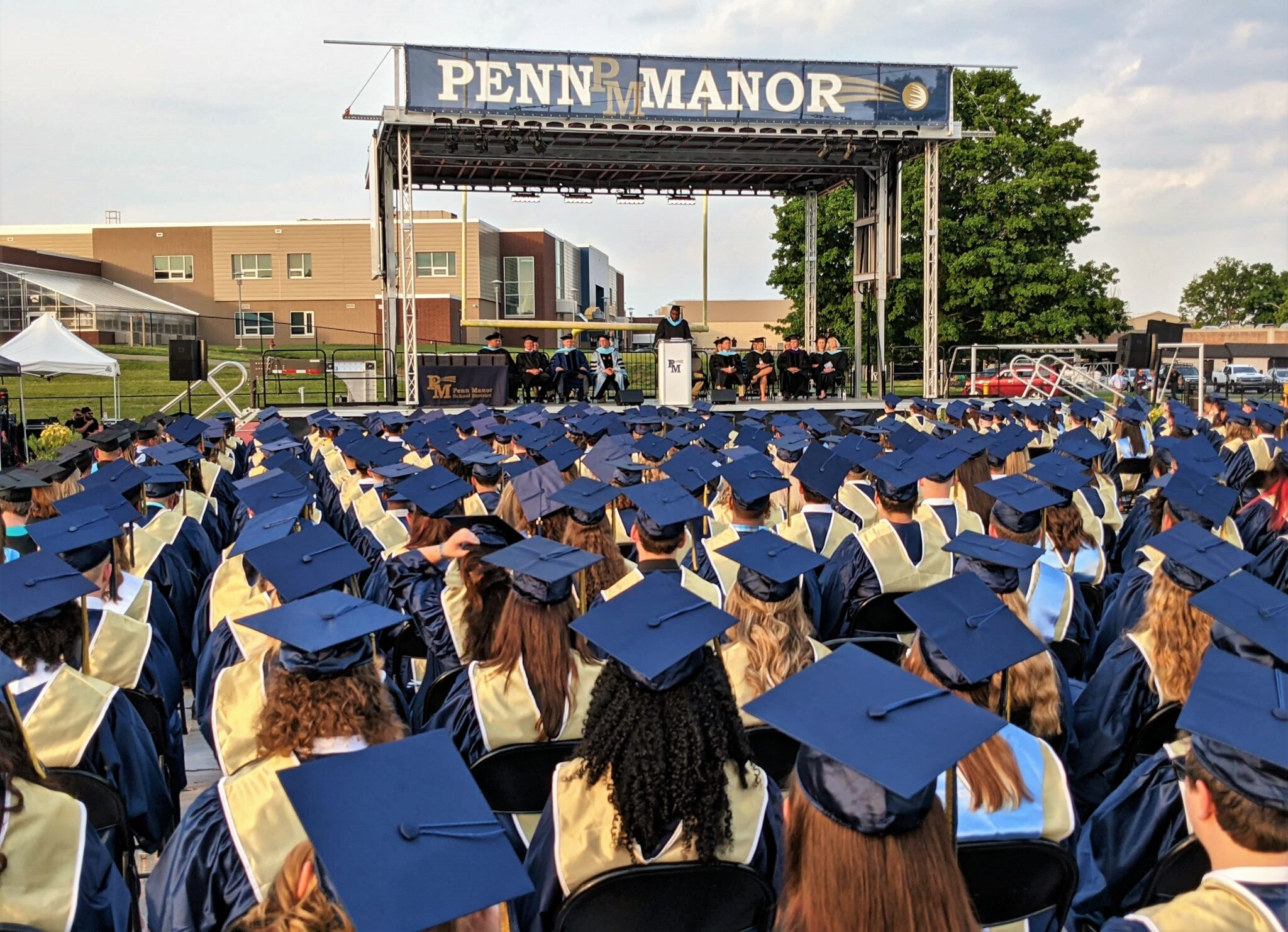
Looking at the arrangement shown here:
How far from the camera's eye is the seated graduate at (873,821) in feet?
4.94

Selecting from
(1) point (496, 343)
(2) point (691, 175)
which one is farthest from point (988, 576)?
(2) point (691, 175)

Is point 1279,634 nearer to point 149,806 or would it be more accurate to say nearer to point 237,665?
point 237,665

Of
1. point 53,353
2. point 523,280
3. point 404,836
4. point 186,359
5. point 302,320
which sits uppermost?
point 523,280

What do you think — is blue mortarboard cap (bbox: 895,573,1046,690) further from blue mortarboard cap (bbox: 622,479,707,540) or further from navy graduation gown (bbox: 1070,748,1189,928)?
blue mortarboard cap (bbox: 622,479,707,540)

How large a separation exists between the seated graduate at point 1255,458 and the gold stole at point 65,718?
7697 mm

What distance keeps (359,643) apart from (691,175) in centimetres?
2024

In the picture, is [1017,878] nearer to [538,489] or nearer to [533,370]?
[538,489]

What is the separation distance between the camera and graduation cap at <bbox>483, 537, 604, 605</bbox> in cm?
294

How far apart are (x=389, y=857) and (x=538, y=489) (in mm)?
3599

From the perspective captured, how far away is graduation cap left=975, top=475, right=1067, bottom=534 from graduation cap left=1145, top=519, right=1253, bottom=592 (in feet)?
3.29

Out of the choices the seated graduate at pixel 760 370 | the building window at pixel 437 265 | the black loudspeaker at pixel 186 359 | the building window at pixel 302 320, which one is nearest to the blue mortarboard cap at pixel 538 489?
the black loudspeaker at pixel 186 359

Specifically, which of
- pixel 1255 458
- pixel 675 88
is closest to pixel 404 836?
pixel 1255 458

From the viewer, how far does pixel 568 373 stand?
763 inches

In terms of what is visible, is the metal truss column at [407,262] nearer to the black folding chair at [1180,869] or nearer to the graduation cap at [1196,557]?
the graduation cap at [1196,557]
